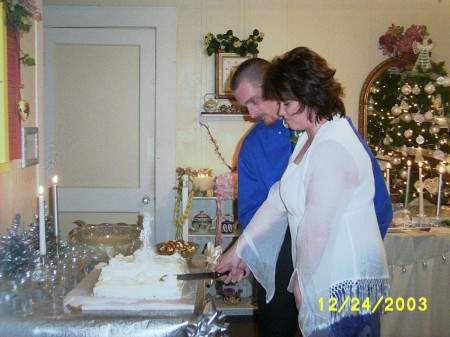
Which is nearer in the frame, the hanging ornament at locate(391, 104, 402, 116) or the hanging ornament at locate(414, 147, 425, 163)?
the hanging ornament at locate(414, 147, 425, 163)

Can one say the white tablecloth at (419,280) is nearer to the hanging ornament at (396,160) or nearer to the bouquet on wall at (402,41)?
the hanging ornament at (396,160)

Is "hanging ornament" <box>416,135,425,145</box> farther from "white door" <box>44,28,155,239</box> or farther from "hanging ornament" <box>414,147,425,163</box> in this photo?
"white door" <box>44,28,155,239</box>

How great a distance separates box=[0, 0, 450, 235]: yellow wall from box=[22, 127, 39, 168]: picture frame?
68.4 inches

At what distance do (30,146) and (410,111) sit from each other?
2.65 metres

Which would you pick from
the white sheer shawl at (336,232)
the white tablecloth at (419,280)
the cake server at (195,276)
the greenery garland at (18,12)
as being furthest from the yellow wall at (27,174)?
the white tablecloth at (419,280)

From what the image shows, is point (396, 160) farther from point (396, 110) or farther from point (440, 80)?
point (440, 80)

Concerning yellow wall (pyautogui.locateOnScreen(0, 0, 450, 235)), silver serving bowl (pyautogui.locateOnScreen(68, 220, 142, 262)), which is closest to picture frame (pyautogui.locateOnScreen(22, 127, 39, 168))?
silver serving bowl (pyautogui.locateOnScreen(68, 220, 142, 262))

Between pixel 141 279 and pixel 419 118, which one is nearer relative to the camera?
pixel 141 279

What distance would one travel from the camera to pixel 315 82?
1439mm

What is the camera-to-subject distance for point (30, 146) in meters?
1.79

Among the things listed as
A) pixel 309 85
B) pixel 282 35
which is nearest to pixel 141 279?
pixel 309 85

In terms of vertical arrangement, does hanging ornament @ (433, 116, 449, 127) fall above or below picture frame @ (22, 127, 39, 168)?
above

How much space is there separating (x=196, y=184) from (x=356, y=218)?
2098 mm

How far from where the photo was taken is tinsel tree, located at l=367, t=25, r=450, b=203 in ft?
11.0
